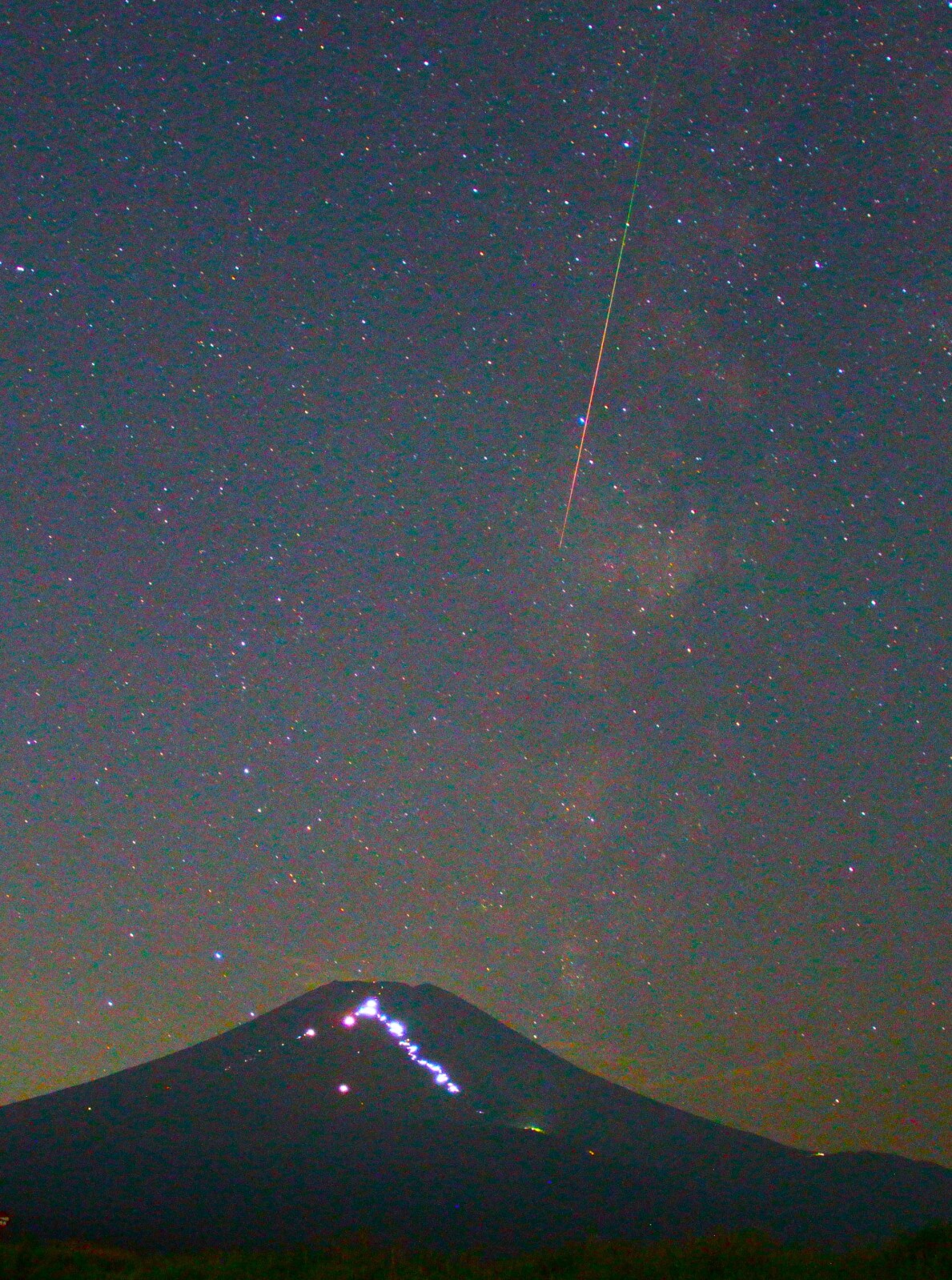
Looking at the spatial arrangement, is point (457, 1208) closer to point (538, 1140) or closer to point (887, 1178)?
point (538, 1140)

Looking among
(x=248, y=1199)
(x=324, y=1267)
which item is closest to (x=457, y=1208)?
(x=248, y=1199)

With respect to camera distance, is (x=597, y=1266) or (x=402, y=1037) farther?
(x=402, y=1037)

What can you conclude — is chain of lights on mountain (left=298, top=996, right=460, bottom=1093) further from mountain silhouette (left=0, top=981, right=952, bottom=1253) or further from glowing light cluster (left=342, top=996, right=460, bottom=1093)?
mountain silhouette (left=0, top=981, right=952, bottom=1253)

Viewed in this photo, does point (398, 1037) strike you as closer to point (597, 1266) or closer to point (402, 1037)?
point (402, 1037)

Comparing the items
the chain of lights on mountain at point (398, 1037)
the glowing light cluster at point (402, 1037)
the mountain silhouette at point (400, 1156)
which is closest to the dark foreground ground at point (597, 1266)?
the mountain silhouette at point (400, 1156)

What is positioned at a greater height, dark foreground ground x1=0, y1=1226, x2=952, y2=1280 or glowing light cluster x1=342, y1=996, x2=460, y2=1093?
glowing light cluster x1=342, y1=996, x2=460, y2=1093

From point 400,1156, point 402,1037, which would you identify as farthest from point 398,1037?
point 400,1156

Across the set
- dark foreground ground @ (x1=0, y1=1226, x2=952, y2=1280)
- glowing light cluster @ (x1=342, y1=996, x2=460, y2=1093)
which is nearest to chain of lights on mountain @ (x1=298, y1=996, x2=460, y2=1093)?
glowing light cluster @ (x1=342, y1=996, x2=460, y2=1093)
